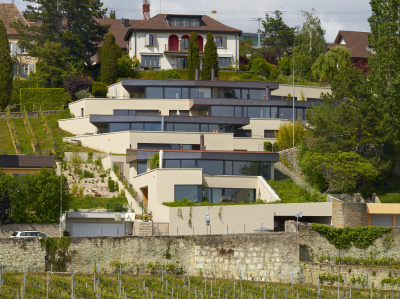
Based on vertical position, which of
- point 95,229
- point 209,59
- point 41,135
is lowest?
point 95,229

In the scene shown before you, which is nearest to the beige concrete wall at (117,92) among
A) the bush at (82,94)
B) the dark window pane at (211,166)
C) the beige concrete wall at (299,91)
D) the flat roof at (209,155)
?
the bush at (82,94)

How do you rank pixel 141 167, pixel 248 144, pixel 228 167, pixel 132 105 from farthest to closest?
pixel 132 105, pixel 248 144, pixel 141 167, pixel 228 167

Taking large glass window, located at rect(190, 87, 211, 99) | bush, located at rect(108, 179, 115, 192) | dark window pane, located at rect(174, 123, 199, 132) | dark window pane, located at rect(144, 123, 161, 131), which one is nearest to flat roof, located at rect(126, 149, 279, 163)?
bush, located at rect(108, 179, 115, 192)

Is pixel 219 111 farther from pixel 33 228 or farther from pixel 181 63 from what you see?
pixel 33 228

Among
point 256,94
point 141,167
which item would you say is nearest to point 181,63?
point 256,94

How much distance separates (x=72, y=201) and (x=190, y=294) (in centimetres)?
1957

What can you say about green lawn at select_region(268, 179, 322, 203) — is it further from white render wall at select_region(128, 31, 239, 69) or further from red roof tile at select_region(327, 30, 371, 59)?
red roof tile at select_region(327, 30, 371, 59)

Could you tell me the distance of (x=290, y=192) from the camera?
228ft

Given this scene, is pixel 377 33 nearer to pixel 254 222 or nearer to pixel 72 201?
pixel 254 222

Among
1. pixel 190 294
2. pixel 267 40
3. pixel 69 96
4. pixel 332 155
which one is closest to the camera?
pixel 190 294

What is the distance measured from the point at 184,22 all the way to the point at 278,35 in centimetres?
1943

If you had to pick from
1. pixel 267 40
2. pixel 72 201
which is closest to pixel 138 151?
pixel 72 201

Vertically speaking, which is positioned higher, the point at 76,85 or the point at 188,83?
the point at 188,83

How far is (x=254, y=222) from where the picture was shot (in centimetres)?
6338
